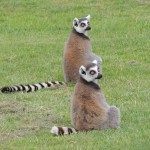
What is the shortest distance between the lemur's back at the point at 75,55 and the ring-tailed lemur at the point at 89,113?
11.5 feet

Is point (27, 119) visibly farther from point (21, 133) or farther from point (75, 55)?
point (75, 55)

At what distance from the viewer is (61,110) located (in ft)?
31.5

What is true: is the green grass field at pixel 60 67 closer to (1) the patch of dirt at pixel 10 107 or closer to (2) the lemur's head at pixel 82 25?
(1) the patch of dirt at pixel 10 107

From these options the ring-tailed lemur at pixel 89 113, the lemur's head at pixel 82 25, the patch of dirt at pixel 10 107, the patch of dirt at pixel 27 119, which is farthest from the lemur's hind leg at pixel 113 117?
the lemur's head at pixel 82 25

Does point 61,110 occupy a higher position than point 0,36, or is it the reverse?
point 61,110

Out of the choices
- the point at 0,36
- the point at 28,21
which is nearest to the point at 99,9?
the point at 28,21

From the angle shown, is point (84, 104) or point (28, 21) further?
point (28, 21)

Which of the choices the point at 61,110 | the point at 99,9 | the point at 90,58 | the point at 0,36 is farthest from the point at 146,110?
the point at 99,9

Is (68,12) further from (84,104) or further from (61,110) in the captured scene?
(84,104)

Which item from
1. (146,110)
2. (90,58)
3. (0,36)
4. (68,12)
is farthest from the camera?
(68,12)

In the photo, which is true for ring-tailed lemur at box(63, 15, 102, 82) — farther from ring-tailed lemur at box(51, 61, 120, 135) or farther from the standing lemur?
ring-tailed lemur at box(51, 61, 120, 135)

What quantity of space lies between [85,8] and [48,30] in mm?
3114

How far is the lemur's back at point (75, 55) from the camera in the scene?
12.0 meters

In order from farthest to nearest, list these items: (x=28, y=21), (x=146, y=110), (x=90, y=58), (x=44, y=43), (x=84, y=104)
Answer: (x=28, y=21) → (x=44, y=43) → (x=90, y=58) → (x=146, y=110) → (x=84, y=104)
